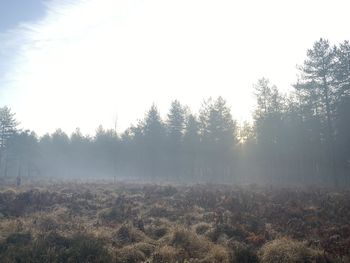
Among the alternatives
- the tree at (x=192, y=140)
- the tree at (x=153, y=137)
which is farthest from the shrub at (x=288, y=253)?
the tree at (x=153, y=137)

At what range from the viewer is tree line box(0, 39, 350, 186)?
3684 centimetres

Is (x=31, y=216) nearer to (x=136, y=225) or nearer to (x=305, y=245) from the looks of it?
(x=136, y=225)

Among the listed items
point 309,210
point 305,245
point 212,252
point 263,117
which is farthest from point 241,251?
point 263,117

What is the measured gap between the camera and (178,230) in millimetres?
12281

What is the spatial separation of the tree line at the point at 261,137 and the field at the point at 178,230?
19365 millimetres

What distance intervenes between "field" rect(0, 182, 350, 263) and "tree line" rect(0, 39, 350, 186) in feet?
63.5

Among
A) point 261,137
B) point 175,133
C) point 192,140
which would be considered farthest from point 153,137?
point 261,137

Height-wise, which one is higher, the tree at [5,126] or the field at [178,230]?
the tree at [5,126]

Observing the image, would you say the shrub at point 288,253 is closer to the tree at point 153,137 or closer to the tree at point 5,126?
the tree at point 153,137

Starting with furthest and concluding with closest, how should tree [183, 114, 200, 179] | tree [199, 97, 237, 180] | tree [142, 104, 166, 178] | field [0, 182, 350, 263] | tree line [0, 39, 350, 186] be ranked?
tree [142, 104, 166, 178]
tree [183, 114, 200, 179]
tree [199, 97, 237, 180]
tree line [0, 39, 350, 186]
field [0, 182, 350, 263]

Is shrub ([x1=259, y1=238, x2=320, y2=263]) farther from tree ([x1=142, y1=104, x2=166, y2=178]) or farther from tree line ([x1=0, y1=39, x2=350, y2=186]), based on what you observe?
tree ([x1=142, y1=104, x2=166, y2=178])

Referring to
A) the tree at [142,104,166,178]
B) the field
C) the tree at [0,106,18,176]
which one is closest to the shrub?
the field

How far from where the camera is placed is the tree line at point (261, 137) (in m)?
36.8

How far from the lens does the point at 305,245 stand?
1050cm
